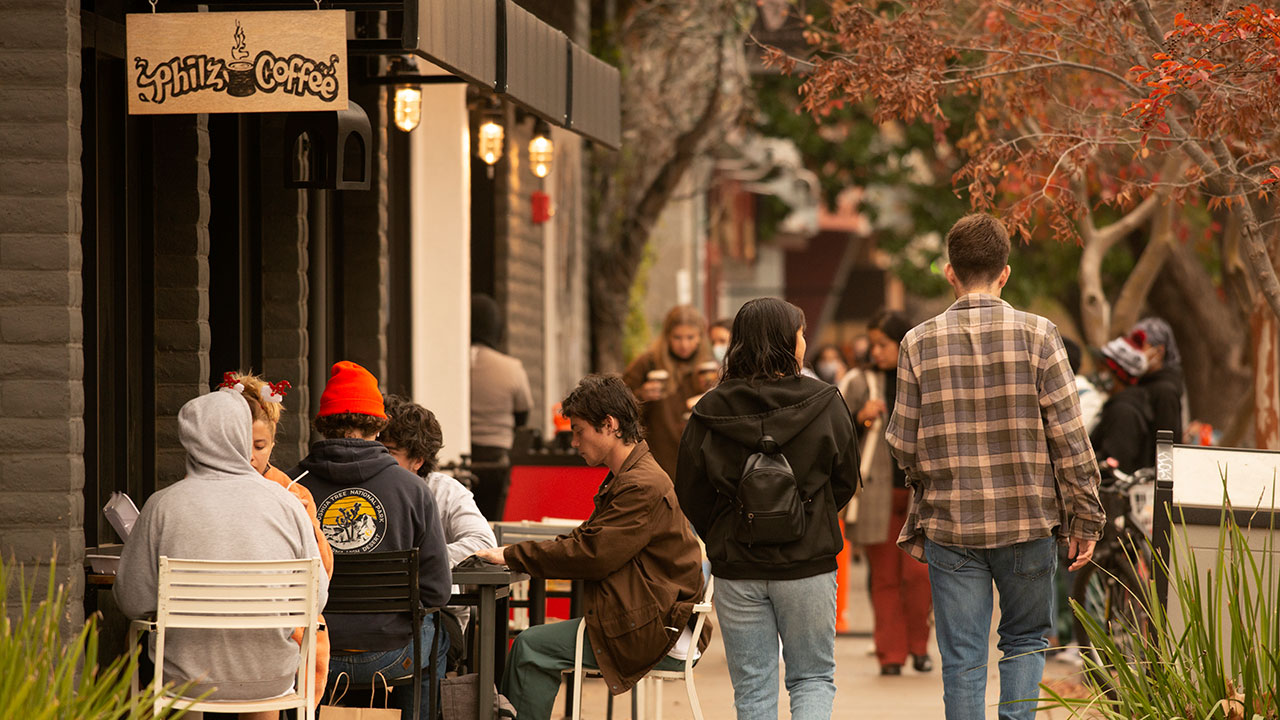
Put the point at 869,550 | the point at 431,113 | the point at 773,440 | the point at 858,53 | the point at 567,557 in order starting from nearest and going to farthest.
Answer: the point at 773,440 → the point at 567,557 → the point at 858,53 → the point at 869,550 → the point at 431,113

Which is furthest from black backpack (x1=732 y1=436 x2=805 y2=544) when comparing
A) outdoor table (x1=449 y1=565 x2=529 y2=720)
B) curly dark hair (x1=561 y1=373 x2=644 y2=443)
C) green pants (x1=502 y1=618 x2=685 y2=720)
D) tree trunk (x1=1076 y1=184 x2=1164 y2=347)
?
tree trunk (x1=1076 y1=184 x2=1164 y2=347)

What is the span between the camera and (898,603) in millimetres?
9695

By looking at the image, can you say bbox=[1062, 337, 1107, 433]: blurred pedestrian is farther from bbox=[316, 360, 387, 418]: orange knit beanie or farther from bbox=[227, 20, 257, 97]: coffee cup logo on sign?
bbox=[227, 20, 257, 97]: coffee cup logo on sign

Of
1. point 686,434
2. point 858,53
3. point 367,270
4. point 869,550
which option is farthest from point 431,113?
point 686,434

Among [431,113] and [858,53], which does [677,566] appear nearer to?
[858,53]

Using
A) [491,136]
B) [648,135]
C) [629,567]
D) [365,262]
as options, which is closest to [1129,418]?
[629,567]

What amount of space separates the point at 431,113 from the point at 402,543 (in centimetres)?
631

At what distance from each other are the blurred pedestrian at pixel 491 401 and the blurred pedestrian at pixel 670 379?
37.8 inches

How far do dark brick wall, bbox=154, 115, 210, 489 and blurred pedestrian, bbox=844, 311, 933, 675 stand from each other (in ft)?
13.3

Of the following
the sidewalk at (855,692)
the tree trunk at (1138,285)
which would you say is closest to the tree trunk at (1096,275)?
the tree trunk at (1138,285)

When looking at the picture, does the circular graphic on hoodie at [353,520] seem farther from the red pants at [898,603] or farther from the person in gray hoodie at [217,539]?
the red pants at [898,603]

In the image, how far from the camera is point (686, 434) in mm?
5582

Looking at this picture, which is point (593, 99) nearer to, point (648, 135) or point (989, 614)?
point (989, 614)

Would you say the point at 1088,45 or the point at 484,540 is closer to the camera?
the point at 484,540
